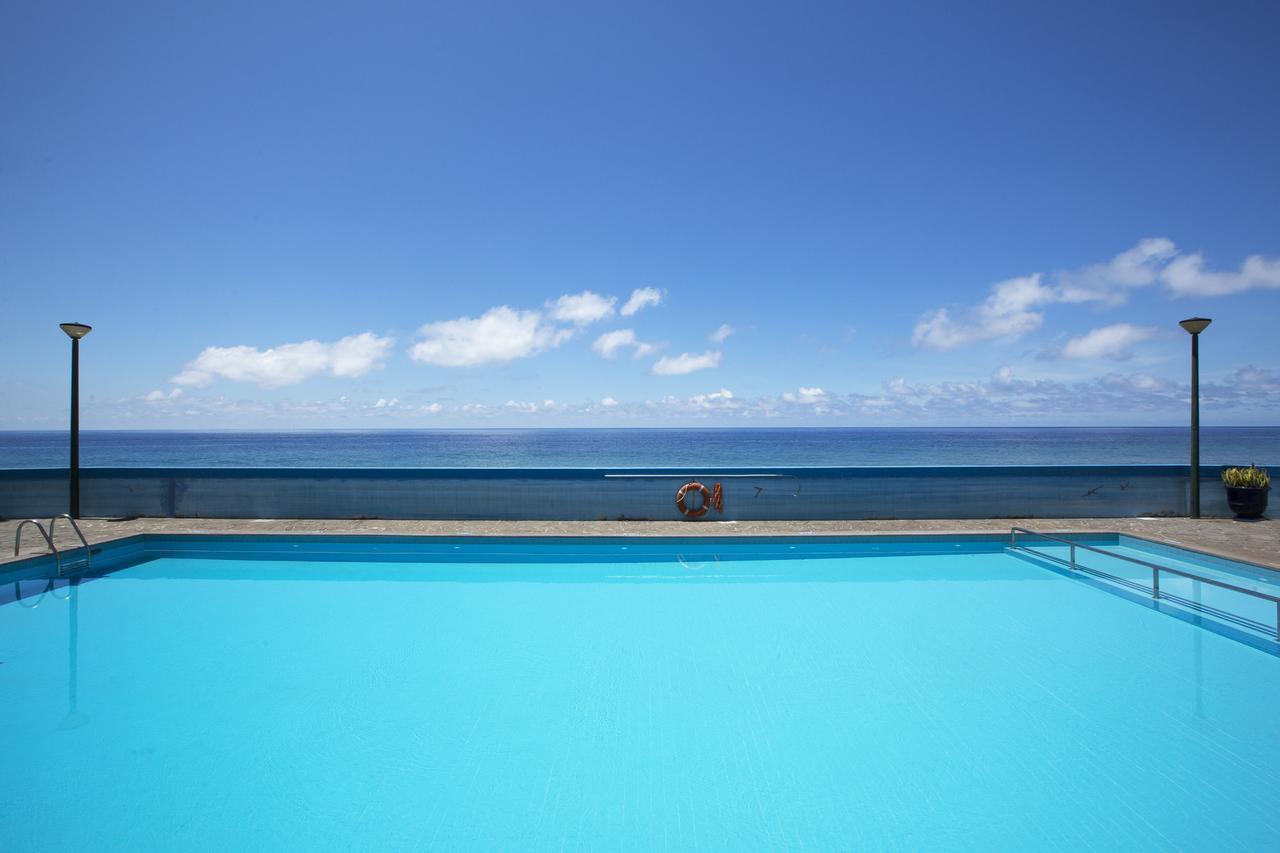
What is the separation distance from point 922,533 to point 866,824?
15.6 ft

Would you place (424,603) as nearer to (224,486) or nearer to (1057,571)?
(224,486)

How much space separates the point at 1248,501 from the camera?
7516 mm

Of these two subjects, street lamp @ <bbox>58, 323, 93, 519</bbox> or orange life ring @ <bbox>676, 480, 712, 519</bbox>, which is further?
orange life ring @ <bbox>676, 480, 712, 519</bbox>

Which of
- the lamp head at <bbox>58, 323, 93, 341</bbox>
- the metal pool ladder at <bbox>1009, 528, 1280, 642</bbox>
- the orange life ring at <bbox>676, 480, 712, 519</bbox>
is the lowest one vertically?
the metal pool ladder at <bbox>1009, 528, 1280, 642</bbox>

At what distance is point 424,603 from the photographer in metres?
5.47

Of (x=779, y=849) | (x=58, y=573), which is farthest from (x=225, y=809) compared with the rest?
(x=58, y=573)

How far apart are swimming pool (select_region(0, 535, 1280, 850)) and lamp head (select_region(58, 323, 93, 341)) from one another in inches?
140

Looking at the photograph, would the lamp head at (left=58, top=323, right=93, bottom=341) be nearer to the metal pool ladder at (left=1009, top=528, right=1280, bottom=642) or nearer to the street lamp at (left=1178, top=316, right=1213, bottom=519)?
the metal pool ladder at (left=1009, top=528, right=1280, bottom=642)

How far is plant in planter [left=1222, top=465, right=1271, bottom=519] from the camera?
749 cm

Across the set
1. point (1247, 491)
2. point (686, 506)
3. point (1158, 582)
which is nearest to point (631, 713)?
point (686, 506)

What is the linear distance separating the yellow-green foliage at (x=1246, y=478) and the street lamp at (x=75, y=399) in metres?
14.2

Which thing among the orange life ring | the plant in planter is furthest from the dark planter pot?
the orange life ring

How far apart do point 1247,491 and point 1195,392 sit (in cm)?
131

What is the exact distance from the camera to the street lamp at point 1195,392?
24.8 ft
